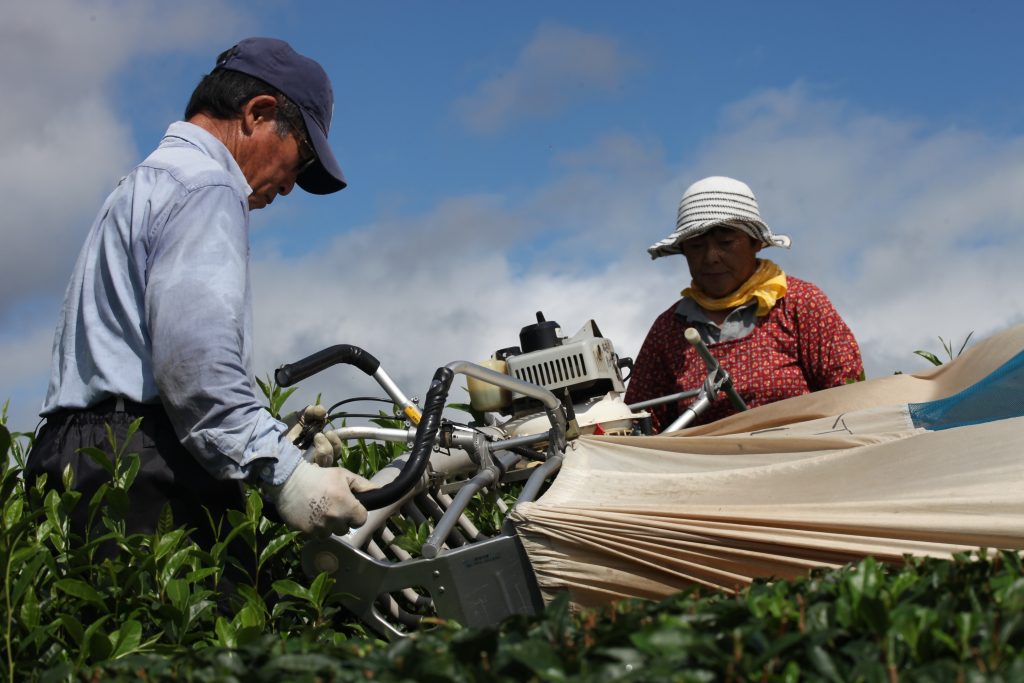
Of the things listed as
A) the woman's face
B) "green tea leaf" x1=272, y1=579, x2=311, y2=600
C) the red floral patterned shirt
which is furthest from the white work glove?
the woman's face

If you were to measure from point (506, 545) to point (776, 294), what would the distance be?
2872 millimetres

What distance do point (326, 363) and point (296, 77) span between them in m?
0.82

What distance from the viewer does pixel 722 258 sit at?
5.07 meters

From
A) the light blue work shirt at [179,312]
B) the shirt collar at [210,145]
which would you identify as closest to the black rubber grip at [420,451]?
the light blue work shirt at [179,312]

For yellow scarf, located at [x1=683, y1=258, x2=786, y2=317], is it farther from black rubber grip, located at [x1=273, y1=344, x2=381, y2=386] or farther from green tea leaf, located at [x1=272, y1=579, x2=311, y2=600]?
green tea leaf, located at [x1=272, y1=579, x2=311, y2=600]

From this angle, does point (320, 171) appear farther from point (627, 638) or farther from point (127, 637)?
point (627, 638)

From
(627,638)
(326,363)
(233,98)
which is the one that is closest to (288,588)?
(326,363)

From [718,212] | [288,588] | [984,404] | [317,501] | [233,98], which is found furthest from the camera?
[718,212]

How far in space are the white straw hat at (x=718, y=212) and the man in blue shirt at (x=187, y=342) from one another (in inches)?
94.5

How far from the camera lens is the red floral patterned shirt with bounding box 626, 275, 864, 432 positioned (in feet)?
16.3

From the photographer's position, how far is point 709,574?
2.45 meters

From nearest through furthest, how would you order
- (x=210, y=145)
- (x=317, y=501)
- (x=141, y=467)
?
(x=317, y=501)
(x=141, y=467)
(x=210, y=145)

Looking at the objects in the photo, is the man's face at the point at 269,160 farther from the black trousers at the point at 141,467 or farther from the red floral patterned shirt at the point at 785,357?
the red floral patterned shirt at the point at 785,357

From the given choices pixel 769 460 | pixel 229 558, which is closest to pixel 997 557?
pixel 769 460
